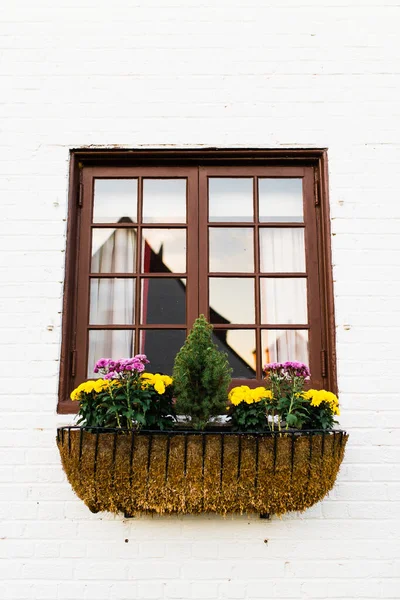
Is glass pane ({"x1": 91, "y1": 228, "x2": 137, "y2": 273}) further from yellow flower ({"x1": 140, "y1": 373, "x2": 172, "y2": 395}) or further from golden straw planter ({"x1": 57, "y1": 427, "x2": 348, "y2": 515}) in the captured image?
golden straw planter ({"x1": 57, "y1": 427, "x2": 348, "y2": 515})

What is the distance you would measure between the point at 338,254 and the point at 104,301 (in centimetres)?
112

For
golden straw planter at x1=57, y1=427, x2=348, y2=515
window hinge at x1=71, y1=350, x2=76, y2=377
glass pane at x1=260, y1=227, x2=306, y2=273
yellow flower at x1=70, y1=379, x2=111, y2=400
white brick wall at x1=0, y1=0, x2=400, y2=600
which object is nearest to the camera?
golden straw planter at x1=57, y1=427, x2=348, y2=515

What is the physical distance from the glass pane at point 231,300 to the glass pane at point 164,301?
15cm

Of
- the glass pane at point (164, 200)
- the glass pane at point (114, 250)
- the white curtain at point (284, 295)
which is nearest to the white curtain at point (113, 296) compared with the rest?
the glass pane at point (114, 250)

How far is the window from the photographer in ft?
9.57

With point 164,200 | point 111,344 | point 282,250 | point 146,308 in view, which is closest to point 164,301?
point 146,308

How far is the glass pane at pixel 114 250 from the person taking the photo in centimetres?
303

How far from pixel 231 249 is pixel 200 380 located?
34.5 inches

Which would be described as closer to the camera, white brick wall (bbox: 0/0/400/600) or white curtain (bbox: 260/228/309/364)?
white brick wall (bbox: 0/0/400/600)

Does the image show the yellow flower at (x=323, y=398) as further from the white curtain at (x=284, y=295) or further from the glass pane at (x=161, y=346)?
the glass pane at (x=161, y=346)

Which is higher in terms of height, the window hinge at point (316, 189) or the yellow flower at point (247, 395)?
the window hinge at point (316, 189)

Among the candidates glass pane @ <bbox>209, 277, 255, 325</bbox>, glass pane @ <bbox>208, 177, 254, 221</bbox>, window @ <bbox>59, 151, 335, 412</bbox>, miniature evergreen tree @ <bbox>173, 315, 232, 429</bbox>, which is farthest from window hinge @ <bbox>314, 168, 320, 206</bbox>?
miniature evergreen tree @ <bbox>173, 315, 232, 429</bbox>

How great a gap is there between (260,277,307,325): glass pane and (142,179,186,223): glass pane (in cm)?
54

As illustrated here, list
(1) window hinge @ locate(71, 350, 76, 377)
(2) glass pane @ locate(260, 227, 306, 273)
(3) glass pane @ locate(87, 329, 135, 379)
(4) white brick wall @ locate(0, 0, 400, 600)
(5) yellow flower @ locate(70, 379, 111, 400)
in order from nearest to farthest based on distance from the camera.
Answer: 1. (5) yellow flower @ locate(70, 379, 111, 400)
2. (4) white brick wall @ locate(0, 0, 400, 600)
3. (1) window hinge @ locate(71, 350, 76, 377)
4. (3) glass pane @ locate(87, 329, 135, 379)
5. (2) glass pane @ locate(260, 227, 306, 273)
